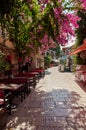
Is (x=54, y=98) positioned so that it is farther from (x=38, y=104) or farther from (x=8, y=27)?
(x=8, y=27)

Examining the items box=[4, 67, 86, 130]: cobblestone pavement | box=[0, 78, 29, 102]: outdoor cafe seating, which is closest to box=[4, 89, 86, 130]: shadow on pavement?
box=[4, 67, 86, 130]: cobblestone pavement

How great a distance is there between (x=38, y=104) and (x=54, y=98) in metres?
1.73

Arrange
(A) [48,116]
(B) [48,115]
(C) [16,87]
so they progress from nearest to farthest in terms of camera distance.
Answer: (A) [48,116] < (B) [48,115] < (C) [16,87]

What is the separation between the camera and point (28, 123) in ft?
25.2

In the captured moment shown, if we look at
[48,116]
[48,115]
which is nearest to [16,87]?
[48,115]

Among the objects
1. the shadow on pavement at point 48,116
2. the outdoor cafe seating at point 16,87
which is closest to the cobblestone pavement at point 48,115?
the shadow on pavement at point 48,116

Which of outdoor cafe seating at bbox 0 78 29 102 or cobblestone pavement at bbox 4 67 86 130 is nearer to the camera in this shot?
cobblestone pavement at bbox 4 67 86 130

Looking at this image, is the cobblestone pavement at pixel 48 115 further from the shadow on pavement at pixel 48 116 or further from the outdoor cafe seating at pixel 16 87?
the outdoor cafe seating at pixel 16 87

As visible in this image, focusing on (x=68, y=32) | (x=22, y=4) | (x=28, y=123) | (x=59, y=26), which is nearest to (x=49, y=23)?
(x=59, y=26)

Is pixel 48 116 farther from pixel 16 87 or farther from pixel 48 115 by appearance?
pixel 16 87

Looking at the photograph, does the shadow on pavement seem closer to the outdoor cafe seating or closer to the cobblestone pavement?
the cobblestone pavement

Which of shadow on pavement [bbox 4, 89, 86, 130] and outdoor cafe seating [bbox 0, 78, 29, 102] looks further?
outdoor cafe seating [bbox 0, 78, 29, 102]

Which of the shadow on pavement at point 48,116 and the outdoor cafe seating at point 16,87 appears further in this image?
the outdoor cafe seating at point 16,87

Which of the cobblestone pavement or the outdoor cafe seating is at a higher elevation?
the outdoor cafe seating
